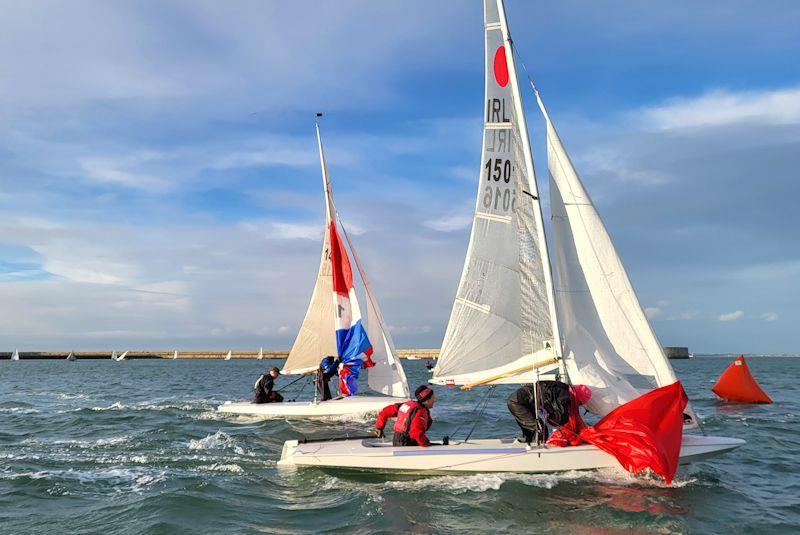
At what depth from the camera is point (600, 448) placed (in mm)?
11195

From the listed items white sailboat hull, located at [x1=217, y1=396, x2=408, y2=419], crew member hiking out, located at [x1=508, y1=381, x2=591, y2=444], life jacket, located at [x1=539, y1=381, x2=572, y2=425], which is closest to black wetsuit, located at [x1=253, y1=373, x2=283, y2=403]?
white sailboat hull, located at [x1=217, y1=396, x2=408, y2=419]

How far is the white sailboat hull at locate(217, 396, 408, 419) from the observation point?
20234mm

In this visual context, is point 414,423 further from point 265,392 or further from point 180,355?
point 180,355

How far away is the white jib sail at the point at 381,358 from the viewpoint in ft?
69.5

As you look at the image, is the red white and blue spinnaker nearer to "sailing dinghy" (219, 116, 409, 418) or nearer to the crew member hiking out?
"sailing dinghy" (219, 116, 409, 418)

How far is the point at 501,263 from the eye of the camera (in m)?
13.0

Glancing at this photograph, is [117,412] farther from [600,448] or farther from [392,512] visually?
[600,448]

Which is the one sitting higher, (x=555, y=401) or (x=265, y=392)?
(x=555, y=401)

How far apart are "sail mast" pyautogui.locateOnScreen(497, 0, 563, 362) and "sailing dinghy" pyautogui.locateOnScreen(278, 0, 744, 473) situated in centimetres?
2

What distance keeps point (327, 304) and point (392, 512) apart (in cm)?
1571

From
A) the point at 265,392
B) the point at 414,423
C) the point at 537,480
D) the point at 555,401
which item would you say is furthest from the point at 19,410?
the point at 555,401

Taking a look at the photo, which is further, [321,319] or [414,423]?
[321,319]

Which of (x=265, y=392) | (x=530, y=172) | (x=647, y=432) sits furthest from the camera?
(x=265, y=392)

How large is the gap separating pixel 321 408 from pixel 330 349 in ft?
16.2
